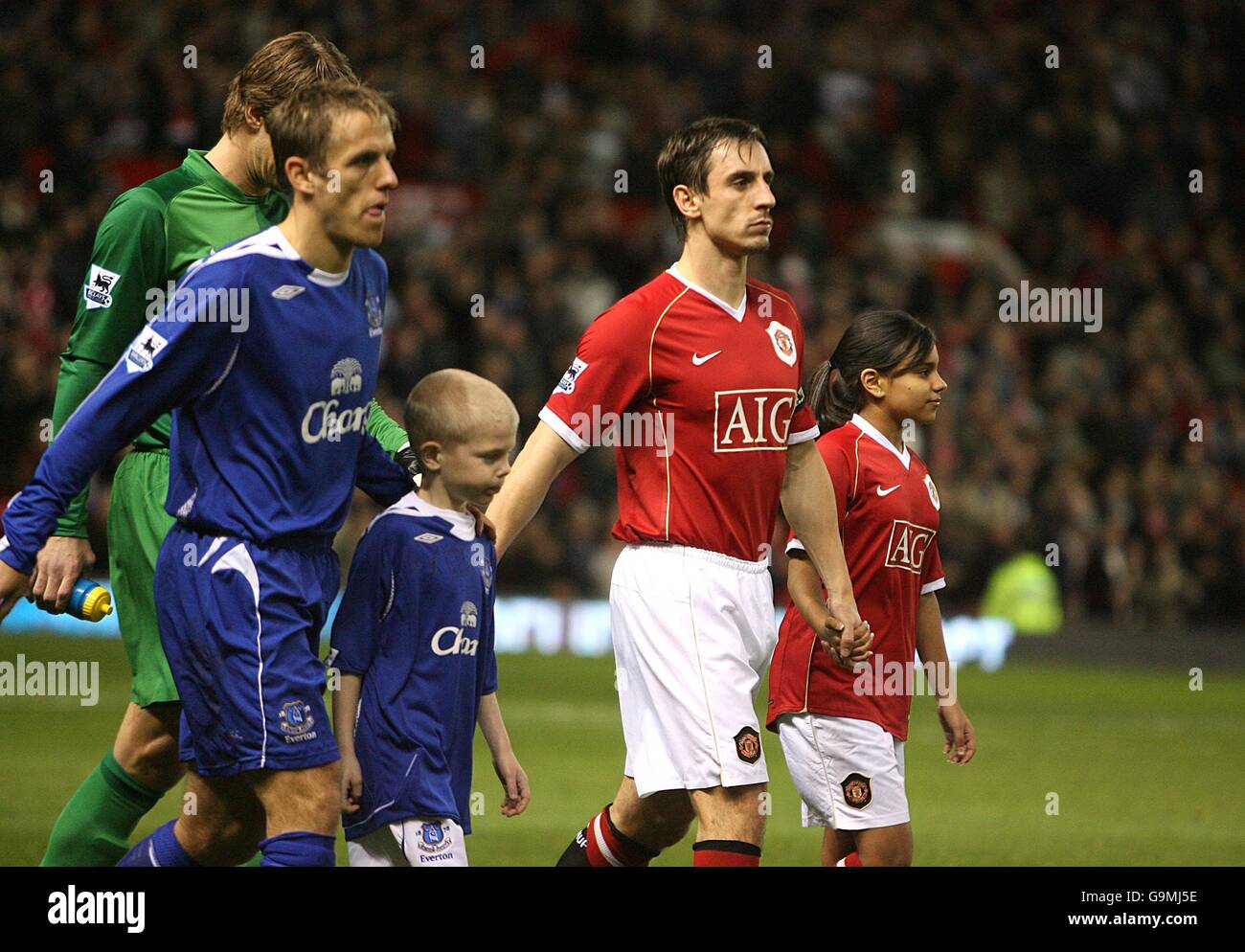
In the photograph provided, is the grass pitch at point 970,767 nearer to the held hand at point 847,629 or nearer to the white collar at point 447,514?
the held hand at point 847,629

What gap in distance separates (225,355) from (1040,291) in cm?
1572

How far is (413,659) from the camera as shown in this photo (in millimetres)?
4105

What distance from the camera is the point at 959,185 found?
19.6 m

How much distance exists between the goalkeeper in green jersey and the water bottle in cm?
61

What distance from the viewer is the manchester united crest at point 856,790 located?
197 inches

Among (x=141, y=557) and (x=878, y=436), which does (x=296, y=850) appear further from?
(x=878, y=436)

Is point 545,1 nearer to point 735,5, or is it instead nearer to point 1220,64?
point 735,5

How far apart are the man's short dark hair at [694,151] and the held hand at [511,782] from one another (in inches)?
64.7

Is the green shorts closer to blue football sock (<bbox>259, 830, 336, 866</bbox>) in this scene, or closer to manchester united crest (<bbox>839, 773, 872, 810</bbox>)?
blue football sock (<bbox>259, 830, 336, 866</bbox>)

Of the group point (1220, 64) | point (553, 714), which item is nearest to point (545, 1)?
point (1220, 64)

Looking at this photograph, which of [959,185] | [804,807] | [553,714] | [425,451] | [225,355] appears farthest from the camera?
[959,185]

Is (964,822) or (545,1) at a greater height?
(545,1)

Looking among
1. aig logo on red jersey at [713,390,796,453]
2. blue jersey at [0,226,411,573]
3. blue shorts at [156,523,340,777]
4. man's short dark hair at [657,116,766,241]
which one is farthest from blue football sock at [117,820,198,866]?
man's short dark hair at [657,116,766,241]

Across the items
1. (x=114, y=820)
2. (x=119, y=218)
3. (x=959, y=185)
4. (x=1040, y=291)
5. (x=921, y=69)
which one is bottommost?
(x=114, y=820)
